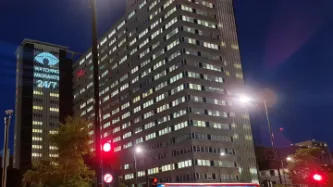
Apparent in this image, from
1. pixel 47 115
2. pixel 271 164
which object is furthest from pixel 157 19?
pixel 47 115

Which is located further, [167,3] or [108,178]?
[167,3]

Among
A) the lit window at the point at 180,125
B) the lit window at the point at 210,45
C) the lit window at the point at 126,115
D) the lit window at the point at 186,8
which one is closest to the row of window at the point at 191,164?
the lit window at the point at 180,125

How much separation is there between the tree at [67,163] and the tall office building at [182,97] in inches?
2623

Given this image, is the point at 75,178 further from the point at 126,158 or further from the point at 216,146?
the point at 126,158

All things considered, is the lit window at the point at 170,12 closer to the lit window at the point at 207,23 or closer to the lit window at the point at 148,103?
the lit window at the point at 207,23

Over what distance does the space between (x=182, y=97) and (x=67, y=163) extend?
Answer: 77826 millimetres

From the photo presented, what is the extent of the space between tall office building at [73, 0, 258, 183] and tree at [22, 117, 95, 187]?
66.6m

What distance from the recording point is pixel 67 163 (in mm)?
45188

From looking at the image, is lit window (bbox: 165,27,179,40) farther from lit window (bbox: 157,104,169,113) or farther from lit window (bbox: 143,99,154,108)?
lit window (bbox: 157,104,169,113)

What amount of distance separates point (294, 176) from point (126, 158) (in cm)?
7596

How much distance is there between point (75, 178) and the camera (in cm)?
4575

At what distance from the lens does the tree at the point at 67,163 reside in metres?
45.3

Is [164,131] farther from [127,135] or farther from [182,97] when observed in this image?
[127,135]

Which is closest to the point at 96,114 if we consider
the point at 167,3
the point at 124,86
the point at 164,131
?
the point at 164,131
